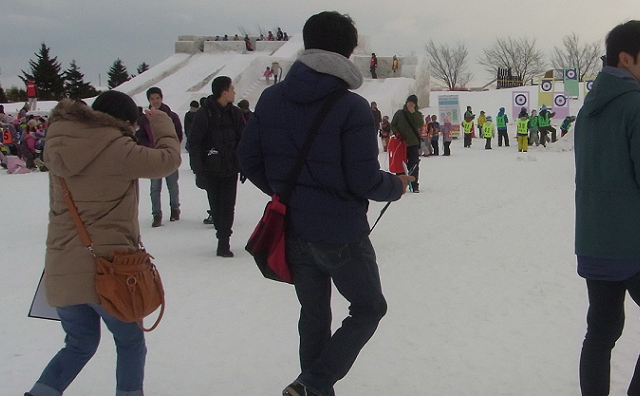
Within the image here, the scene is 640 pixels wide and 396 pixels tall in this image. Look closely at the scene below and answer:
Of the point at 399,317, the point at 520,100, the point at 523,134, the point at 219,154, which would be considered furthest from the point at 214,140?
the point at 520,100

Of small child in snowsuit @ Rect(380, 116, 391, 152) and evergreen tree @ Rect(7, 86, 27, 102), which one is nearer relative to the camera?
small child in snowsuit @ Rect(380, 116, 391, 152)

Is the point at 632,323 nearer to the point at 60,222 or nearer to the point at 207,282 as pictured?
the point at 207,282

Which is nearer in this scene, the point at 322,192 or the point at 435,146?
the point at 322,192

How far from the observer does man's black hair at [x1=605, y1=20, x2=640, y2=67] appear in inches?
96.4

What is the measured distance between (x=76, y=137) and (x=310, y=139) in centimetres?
89

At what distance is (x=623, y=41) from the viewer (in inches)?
97.5

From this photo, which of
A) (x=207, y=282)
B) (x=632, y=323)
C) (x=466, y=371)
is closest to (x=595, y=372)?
(x=466, y=371)

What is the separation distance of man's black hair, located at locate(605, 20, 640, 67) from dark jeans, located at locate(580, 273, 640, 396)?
0.83m

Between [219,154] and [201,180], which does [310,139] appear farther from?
[201,180]

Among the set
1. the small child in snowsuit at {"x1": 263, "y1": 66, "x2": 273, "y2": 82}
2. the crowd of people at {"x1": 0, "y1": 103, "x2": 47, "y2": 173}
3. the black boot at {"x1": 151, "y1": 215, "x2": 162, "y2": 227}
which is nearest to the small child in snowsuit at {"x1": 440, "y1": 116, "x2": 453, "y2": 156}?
the small child in snowsuit at {"x1": 263, "y1": 66, "x2": 273, "y2": 82}

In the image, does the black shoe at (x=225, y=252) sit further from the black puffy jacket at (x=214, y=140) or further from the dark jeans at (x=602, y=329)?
the dark jeans at (x=602, y=329)

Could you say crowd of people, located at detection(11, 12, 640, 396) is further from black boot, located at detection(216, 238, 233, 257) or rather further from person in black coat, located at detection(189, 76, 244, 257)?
black boot, located at detection(216, 238, 233, 257)

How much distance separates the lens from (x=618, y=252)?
2.44 metres

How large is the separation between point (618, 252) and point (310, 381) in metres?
1.31
